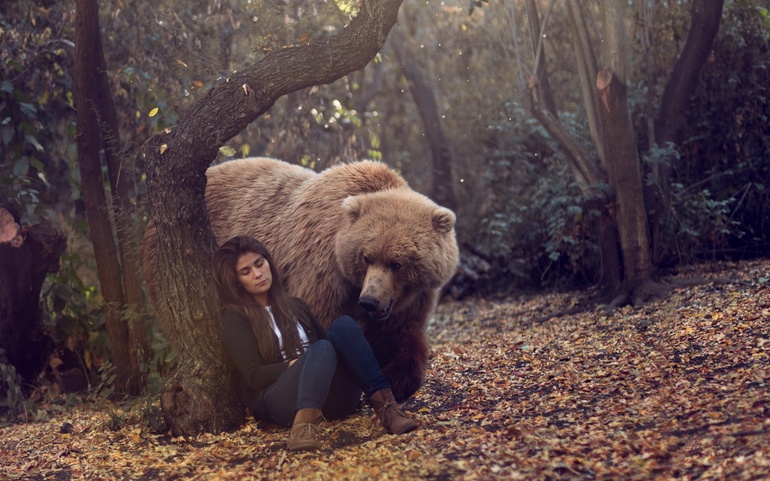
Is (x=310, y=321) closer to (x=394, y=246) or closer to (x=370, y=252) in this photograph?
(x=370, y=252)

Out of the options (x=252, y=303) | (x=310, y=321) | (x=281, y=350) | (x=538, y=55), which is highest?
(x=538, y=55)

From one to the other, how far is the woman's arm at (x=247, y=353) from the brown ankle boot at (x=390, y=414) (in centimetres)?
52

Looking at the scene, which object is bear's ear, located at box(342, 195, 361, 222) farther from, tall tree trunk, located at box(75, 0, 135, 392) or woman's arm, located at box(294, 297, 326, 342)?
tall tree trunk, located at box(75, 0, 135, 392)

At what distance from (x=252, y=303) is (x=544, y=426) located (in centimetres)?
164

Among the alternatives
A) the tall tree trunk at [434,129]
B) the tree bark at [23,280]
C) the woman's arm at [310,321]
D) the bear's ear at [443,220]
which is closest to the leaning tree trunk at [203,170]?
the woman's arm at [310,321]

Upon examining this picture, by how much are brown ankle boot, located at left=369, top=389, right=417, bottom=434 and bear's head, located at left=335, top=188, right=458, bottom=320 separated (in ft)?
2.24

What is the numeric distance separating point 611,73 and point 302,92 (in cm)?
327

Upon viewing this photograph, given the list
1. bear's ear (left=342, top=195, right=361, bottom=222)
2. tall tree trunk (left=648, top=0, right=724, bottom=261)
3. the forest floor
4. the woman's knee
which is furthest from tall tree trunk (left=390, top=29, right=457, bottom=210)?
the woman's knee

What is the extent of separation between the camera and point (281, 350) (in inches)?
167

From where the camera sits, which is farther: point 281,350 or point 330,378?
point 281,350

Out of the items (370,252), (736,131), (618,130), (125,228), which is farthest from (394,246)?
(736,131)

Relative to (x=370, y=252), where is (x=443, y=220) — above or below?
above

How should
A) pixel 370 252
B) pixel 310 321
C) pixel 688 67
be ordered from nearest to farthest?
pixel 310 321
pixel 370 252
pixel 688 67

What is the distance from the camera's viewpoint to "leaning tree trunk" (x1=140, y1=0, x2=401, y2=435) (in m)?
4.38
